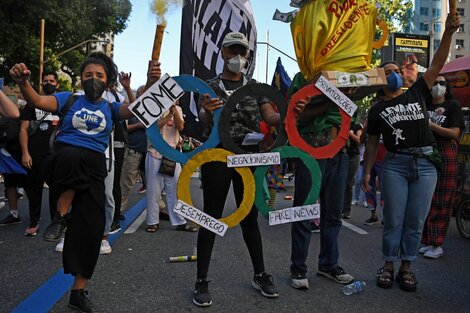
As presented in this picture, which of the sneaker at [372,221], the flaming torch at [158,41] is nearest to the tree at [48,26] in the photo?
the sneaker at [372,221]

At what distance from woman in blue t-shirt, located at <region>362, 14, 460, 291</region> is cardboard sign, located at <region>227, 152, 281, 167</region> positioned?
4.03 ft

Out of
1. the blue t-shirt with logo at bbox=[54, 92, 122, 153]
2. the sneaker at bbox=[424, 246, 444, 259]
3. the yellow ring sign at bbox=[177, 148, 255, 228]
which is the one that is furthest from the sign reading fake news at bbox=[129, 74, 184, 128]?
the sneaker at bbox=[424, 246, 444, 259]

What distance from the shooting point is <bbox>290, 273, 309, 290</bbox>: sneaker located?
11.6 feet

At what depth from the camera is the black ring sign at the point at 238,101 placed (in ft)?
10.0

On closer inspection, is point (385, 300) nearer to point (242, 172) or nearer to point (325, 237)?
point (325, 237)

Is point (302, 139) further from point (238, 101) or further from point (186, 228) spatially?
point (186, 228)

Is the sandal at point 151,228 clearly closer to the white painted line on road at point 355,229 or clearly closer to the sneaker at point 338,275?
the sneaker at point 338,275

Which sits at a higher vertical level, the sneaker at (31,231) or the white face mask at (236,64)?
the white face mask at (236,64)

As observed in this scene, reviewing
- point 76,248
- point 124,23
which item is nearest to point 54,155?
point 76,248

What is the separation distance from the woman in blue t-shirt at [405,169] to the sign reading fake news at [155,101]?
188 centimetres

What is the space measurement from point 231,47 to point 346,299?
208 cm

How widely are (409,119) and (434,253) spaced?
202 cm

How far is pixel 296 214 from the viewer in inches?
129

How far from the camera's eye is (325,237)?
12.5 feet
